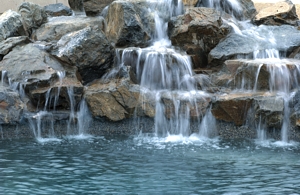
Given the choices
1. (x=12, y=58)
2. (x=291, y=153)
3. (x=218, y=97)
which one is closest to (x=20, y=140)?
(x=12, y=58)

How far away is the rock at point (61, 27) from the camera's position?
11523 mm

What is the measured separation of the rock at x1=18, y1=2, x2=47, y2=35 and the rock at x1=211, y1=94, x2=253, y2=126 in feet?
18.2

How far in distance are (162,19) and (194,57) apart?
5.24ft

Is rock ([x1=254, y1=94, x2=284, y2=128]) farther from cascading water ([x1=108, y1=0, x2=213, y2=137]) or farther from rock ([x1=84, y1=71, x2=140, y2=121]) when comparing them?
rock ([x1=84, y1=71, x2=140, y2=121])

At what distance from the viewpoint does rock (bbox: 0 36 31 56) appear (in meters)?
10.3

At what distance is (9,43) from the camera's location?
10.5m

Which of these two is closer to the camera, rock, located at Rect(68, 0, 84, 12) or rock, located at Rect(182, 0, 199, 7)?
rock, located at Rect(182, 0, 199, 7)

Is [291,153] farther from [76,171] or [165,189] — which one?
[76,171]

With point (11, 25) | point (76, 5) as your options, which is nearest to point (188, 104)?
point (11, 25)

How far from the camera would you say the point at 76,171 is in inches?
255

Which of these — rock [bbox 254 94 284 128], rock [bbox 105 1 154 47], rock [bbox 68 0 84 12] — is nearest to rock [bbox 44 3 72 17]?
rock [bbox 68 0 84 12]

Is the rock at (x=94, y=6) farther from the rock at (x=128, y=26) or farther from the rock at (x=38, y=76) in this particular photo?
the rock at (x=38, y=76)

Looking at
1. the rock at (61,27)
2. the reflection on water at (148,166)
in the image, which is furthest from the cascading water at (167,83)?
the rock at (61,27)

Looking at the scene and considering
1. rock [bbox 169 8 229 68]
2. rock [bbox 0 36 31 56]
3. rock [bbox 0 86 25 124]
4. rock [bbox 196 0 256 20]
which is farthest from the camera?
rock [bbox 196 0 256 20]
